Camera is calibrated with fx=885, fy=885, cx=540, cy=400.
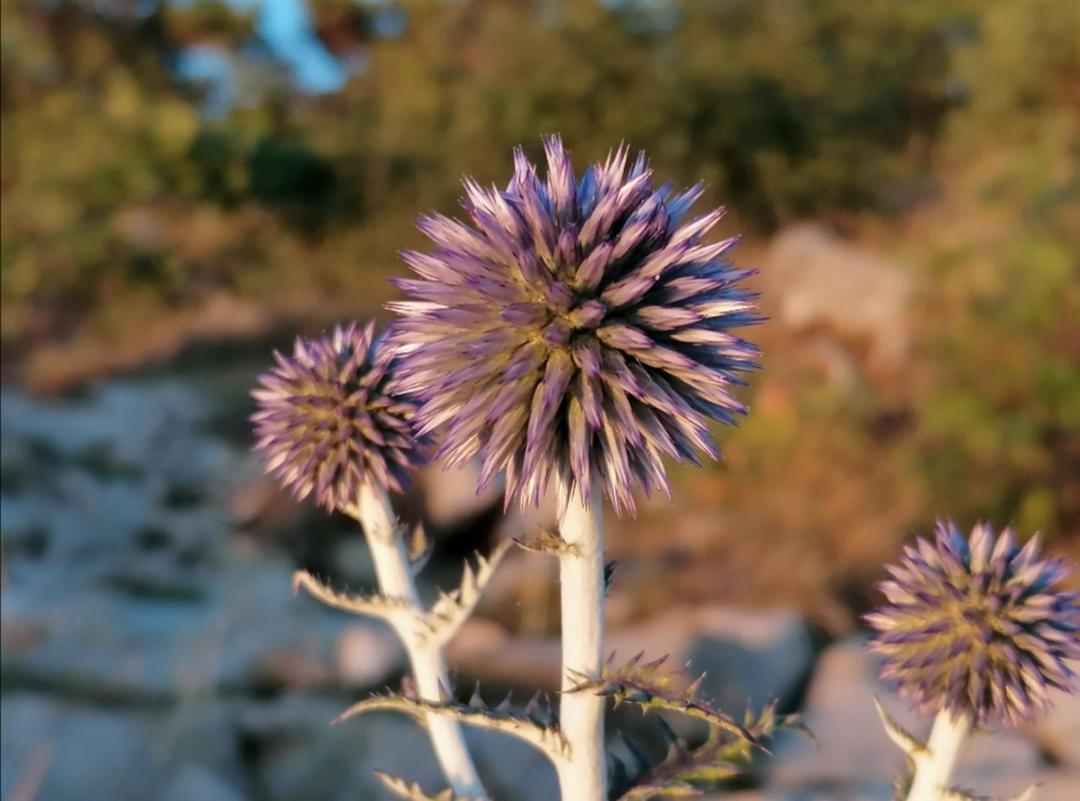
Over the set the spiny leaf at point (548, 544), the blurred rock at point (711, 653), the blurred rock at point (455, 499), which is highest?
the blurred rock at point (455, 499)

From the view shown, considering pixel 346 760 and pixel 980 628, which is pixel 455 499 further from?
pixel 980 628

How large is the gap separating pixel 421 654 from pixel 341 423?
1.90 ft

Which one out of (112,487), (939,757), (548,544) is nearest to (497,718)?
(548,544)

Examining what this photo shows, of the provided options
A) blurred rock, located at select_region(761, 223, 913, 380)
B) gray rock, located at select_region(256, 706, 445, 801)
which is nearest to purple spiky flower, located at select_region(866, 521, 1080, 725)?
gray rock, located at select_region(256, 706, 445, 801)

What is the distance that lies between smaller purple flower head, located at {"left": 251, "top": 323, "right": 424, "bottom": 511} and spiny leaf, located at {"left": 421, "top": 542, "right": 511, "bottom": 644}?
1.07 feet

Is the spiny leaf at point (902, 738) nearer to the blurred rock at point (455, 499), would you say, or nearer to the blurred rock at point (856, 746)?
the blurred rock at point (856, 746)

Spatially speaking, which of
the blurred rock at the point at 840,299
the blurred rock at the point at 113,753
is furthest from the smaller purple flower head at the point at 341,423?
the blurred rock at the point at 840,299

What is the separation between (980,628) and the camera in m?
1.96

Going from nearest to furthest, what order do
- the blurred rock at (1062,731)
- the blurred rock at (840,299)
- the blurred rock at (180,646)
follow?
1. the blurred rock at (1062,731)
2. the blurred rock at (180,646)
3. the blurred rock at (840,299)

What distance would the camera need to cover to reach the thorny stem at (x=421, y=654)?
2008 millimetres

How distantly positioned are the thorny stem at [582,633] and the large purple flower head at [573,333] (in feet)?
0.22

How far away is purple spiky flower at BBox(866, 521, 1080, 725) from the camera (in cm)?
193

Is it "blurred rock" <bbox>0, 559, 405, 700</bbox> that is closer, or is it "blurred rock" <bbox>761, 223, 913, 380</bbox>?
"blurred rock" <bbox>0, 559, 405, 700</bbox>

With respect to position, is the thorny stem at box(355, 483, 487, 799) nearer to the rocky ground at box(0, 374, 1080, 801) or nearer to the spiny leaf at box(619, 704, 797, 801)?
the spiny leaf at box(619, 704, 797, 801)
